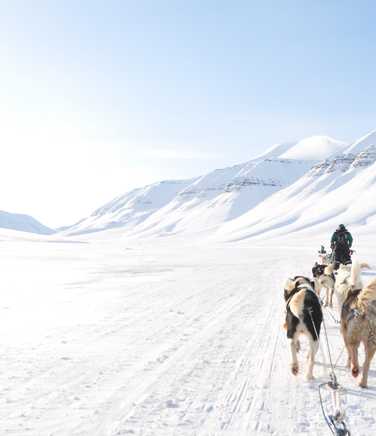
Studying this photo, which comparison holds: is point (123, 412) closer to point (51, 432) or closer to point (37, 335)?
point (51, 432)

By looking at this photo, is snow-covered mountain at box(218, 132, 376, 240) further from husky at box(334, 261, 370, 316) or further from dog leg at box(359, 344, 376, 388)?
dog leg at box(359, 344, 376, 388)

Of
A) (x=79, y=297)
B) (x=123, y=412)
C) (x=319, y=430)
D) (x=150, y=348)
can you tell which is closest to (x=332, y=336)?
(x=150, y=348)

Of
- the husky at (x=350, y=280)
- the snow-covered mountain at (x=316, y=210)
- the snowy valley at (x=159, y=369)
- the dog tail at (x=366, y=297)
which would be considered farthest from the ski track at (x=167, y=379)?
the snow-covered mountain at (x=316, y=210)

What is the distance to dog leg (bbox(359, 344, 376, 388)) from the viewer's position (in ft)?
17.3

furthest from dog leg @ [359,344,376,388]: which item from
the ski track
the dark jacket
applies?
the dark jacket

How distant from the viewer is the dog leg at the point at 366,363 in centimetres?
527

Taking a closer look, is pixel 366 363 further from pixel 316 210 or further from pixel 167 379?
pixel 316 210

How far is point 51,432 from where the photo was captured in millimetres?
4301

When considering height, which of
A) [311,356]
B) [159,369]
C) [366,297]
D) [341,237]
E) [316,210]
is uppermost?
[316,210]

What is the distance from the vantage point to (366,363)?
5406 mm

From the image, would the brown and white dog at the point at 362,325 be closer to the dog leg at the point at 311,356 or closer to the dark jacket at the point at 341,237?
the dog leg at the point at 311,356

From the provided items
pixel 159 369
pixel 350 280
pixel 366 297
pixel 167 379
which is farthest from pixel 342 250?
pixel 167 379

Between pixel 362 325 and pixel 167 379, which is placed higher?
pixel 362 325

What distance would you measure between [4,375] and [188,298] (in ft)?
23.5
